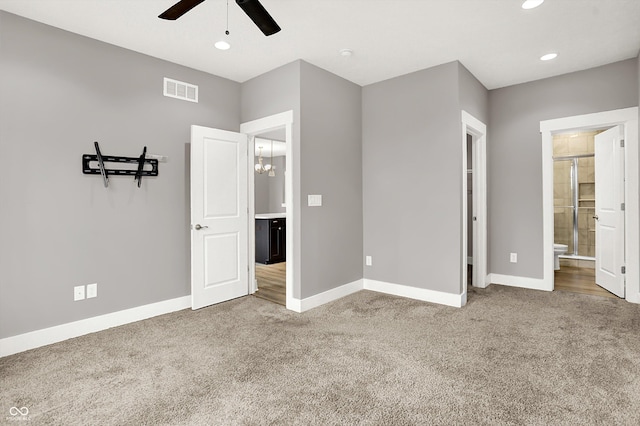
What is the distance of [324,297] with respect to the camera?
3.98 meters

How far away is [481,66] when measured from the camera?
395 cm

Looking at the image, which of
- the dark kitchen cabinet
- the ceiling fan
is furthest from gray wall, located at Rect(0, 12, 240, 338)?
the dark kitchen cabinet

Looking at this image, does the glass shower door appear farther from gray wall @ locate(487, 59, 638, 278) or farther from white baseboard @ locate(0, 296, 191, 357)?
white baseboard @ locate(0, 296, 191, 357)

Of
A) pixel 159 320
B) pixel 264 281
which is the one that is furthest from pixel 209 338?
pixel 264 281

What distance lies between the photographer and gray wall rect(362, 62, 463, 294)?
3814 mm

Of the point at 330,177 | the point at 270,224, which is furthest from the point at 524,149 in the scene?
the point at 270,224

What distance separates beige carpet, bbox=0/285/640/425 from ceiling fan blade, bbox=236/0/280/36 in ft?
7.56

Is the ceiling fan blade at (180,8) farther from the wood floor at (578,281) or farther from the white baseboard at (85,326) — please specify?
the wood floor at (578,281)

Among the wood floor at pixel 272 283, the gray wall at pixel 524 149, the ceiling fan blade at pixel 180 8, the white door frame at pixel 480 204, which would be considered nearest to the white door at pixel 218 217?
the wood floor at pixel 272 283

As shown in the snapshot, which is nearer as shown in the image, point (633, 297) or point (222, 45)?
point (222, 45)

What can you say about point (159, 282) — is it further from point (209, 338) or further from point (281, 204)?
point (281, 204)

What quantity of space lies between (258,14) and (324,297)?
2925 millimetres

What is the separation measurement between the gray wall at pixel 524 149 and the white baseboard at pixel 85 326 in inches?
165

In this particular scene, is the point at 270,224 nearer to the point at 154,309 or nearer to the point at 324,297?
the point at 324,297
